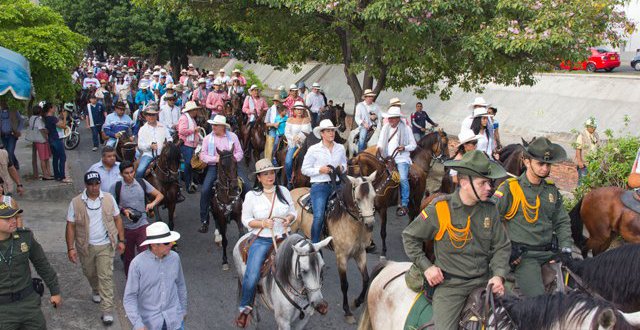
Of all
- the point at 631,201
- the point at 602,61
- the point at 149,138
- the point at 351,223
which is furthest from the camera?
the point at 602,61

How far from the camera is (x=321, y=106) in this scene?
68.6 ft

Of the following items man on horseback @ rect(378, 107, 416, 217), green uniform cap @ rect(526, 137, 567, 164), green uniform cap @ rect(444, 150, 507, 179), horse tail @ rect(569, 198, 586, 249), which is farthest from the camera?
man on horseback @ rect(378, 107, 416, 217)

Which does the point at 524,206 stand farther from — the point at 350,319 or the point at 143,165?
the point at 143,165

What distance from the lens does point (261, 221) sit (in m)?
7.27

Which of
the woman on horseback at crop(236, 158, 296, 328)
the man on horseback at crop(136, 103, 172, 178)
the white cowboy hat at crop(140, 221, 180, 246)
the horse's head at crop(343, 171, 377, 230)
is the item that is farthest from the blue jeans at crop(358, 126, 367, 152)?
the white cowboy hat at crop(140, 221, 180, 246)

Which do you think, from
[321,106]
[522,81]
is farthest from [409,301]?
[321,106]

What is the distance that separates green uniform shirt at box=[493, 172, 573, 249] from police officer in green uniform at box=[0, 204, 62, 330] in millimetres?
4607

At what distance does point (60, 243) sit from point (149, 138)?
2622 millimetres

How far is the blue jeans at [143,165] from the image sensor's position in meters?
12.0

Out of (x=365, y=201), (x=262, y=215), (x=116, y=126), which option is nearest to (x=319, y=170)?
(x=365, y=201)

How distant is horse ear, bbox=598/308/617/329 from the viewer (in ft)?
12.5

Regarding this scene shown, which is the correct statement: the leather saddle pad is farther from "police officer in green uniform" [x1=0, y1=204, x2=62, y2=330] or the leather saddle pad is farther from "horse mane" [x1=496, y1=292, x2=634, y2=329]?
"police officer in green uniform" [x1=0, y1=204, x2=62, y2=330]

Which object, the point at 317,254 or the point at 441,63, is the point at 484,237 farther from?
the point at 441,63

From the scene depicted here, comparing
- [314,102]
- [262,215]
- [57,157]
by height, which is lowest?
[57,157]
